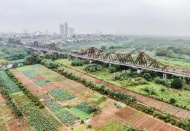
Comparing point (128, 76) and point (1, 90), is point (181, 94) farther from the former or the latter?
point (1, 90)

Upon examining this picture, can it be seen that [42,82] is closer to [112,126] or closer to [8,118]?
[8,118]

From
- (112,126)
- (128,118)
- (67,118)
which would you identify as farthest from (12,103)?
(128,118)

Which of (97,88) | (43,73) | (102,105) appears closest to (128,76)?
(97,88)

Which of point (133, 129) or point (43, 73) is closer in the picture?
point (133, 129)

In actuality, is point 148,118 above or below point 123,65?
below

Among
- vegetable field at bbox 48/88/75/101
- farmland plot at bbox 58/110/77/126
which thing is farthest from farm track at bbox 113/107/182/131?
vegetable field at bbox 48/88/75/101

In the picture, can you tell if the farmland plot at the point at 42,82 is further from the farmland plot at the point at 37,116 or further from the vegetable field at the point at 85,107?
the vegetable field at the point at 85,107

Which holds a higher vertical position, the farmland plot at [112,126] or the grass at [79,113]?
the grass at [79,113]

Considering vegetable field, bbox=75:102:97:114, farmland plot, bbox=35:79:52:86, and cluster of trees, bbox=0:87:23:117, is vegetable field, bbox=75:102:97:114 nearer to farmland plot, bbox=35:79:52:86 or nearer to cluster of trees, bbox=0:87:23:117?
cluster of trees, bbox=0:87:23:117

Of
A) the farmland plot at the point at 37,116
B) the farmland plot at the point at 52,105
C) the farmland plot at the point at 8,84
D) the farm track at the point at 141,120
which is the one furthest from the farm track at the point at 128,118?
the farmland plot at the point at 8,84
